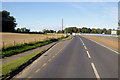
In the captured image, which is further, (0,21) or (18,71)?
(0,21)

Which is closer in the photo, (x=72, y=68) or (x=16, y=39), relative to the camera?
(x=72, y=68)

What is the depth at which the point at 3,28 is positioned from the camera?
7856cm

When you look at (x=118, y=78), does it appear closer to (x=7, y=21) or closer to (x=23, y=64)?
(x=23, y=64)

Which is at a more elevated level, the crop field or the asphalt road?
the crop field

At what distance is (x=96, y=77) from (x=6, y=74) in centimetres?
440

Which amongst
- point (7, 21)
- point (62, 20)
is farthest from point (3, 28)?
point (62, 20)

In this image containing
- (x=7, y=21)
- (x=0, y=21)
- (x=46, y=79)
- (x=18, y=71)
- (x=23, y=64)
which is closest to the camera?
(x=46, y=79)

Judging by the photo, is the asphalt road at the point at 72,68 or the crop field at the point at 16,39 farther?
the crop field at the point at 16,39

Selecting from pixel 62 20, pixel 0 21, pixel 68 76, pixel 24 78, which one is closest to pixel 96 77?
pixel 68 76

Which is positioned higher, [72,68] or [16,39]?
[16,39]

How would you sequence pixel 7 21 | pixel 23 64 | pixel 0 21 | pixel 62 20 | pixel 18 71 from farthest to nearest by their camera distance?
pixel 7 21 < pixel 0 21 < pixel 62 20 < pixel 23 64 < pixel 18 71

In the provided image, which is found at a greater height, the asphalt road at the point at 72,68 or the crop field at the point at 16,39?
the crop field at the point at 16,39

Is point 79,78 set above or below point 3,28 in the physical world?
below

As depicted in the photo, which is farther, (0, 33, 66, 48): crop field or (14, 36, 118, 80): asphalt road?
(0, 33, 66, 48): crop field
